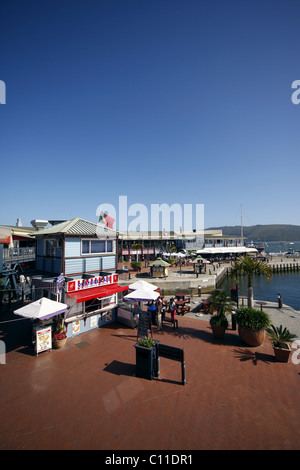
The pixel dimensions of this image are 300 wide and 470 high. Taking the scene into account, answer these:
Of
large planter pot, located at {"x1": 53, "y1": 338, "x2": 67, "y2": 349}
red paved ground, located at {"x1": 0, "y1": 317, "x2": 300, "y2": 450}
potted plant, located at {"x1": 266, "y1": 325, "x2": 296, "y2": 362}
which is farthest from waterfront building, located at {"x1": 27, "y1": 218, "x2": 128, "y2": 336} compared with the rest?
potted plant, located at {"x1": 266, "y1": 325, "x2": 296, "y2": 362}

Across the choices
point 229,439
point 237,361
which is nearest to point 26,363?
point 229,439

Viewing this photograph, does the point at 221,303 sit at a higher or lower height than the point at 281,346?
higher

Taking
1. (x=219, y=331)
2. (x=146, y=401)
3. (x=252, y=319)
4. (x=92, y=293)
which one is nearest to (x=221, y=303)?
(x=219, y=331)

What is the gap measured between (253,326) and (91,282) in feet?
28.2

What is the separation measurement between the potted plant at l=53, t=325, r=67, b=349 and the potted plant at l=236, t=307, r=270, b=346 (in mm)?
8491

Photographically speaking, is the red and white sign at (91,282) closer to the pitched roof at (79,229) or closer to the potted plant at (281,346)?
the pitched roof at (79,229)

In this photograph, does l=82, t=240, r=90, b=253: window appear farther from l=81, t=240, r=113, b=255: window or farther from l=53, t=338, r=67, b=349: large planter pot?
l=53, t=338, r=67, b=349: large planter pot

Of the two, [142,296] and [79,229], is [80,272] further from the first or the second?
[142,296]

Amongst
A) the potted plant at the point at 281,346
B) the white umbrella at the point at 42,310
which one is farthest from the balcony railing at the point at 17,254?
the potted plant at the point at 281,346

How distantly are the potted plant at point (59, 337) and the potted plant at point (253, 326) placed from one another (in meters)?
8.49

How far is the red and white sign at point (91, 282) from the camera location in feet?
37.2

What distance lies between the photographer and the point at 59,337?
10.2 meters

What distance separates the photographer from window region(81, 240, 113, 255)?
511 inches
